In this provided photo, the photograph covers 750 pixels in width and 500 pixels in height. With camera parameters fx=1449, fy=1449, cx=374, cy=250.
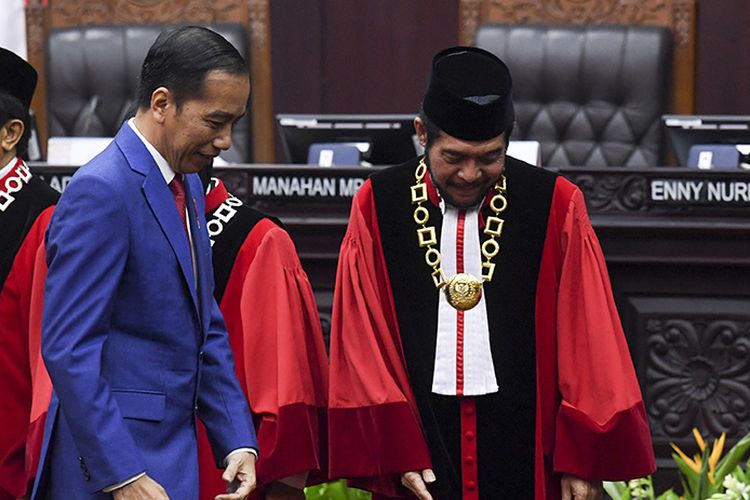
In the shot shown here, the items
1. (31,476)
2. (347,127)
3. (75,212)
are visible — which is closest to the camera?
(75,212)

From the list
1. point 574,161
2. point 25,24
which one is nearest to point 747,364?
point 574,161

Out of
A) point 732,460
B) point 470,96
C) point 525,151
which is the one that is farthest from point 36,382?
point 525,151

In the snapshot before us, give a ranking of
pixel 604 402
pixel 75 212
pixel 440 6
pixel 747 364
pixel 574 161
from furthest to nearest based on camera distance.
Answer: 1. pixel 440 6
2. pixel 574 161
3. pixel 747 364
4. pixel 604 402
5. pixel 75 212

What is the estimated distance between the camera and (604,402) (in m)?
3.01

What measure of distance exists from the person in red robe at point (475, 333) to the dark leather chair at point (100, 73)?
4661mm

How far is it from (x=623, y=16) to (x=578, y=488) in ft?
16.1

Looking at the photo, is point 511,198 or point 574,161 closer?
point 511,198

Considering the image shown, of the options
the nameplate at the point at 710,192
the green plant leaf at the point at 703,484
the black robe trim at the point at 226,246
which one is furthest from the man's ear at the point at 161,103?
the nameplate at the point at 710,192

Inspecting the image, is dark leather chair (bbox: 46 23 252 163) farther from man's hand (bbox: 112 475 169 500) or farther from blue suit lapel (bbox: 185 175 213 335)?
man's hand (bbox: 112 475 169 500)

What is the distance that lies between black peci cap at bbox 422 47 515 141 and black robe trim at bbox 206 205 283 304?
0.49 metres

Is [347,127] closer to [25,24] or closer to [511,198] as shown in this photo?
[511,198]

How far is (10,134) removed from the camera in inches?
121

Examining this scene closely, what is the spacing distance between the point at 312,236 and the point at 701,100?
3.26 meters

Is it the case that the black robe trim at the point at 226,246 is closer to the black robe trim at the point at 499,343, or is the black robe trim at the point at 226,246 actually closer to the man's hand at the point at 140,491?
the black robe trim at the point at 499,343
